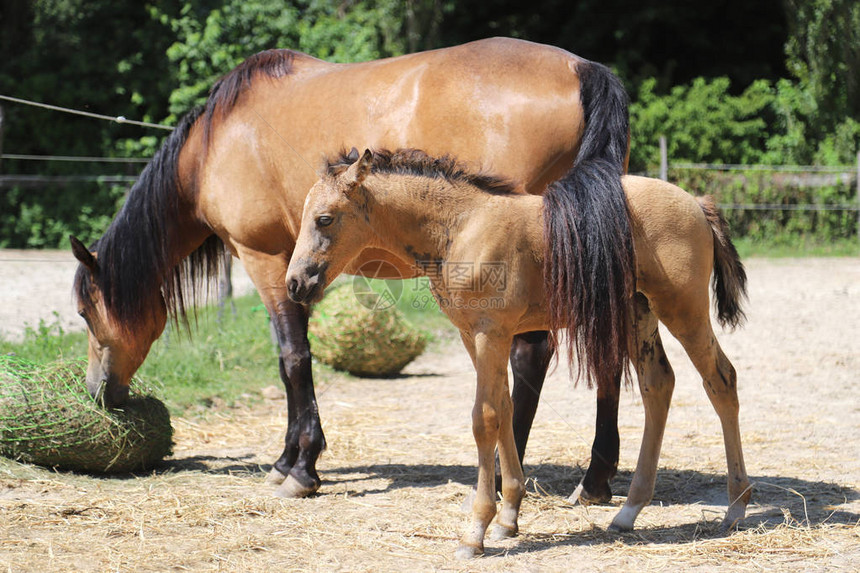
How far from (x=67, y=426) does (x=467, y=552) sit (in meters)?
2.62

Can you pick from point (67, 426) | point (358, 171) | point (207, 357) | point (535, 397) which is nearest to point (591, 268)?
point (358, 171)

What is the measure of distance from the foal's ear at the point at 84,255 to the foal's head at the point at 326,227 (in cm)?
203

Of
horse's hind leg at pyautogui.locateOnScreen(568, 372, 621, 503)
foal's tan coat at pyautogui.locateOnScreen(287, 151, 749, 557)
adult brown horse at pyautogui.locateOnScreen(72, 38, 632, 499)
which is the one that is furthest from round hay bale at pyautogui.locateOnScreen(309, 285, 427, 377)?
foal's tan coat at pyautogui.locateOnScreen(287, 151, 749, 557)

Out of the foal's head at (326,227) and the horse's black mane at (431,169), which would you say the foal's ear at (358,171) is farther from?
the horse's black mane at (431,169)

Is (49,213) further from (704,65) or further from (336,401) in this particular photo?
(704,65)

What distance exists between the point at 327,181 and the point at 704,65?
18.6 metres

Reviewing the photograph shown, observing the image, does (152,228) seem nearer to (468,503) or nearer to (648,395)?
(468,503)

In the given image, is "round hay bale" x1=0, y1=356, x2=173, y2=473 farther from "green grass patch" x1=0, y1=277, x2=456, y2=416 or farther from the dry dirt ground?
"green grass patch" x1=0, y1=277, x2=456, y2=416

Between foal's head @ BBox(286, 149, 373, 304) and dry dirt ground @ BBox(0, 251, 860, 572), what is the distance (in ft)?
3.95

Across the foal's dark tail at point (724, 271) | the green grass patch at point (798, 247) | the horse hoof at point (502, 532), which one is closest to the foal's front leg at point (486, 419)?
the horse hoof at point (502, 532)

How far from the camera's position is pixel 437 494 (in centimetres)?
460

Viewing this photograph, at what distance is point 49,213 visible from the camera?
1639 cm

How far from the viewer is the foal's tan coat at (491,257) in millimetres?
3578

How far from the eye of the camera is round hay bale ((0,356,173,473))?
188 inches
